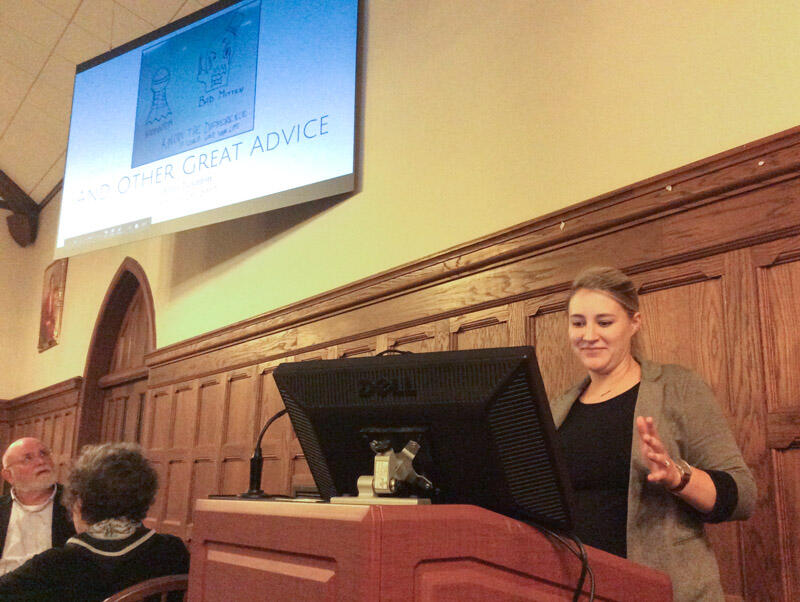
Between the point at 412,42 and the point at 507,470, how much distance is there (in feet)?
10.1

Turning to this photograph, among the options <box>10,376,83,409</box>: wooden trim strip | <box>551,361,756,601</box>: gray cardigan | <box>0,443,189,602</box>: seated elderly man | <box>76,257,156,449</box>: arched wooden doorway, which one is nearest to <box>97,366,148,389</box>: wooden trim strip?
<box>76,257,156,449</box>: arched wooden doorway

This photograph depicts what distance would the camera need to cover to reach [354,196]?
4.05 m

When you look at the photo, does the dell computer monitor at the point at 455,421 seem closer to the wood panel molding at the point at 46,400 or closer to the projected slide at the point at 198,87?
the projected slide at the point at 198,87

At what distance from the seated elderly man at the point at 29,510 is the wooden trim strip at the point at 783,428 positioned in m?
2.85

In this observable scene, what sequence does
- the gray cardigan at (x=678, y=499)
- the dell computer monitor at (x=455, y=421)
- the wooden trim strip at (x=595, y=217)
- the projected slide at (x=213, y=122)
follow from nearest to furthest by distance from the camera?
1. the dell computer monitor at (x=455, y=421)
2. the gray cardigan at (x=678, y=499)
3. the wooden trim strip at (x=595, y=217)
4. the projected slide at (x=213, y=122)

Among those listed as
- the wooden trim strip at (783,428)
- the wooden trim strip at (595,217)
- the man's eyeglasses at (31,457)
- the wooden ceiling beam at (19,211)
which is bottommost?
the man's eyeglasses at (31,457)

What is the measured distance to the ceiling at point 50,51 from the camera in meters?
6.34

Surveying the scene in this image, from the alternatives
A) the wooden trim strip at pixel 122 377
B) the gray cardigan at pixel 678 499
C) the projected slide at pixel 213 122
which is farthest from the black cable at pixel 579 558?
the wooden trim strip at pixel 122 377

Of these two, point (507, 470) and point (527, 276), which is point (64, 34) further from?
point (507, 470)

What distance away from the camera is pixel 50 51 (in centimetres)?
694

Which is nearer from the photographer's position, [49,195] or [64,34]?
[64,34]

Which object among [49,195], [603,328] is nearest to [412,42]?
[603,328]

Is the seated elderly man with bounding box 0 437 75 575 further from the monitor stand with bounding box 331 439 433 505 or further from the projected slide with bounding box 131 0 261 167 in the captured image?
the monitor stand with bounding box 331 439 433 505

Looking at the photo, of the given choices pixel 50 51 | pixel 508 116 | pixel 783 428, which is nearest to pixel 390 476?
pixel 783 428
